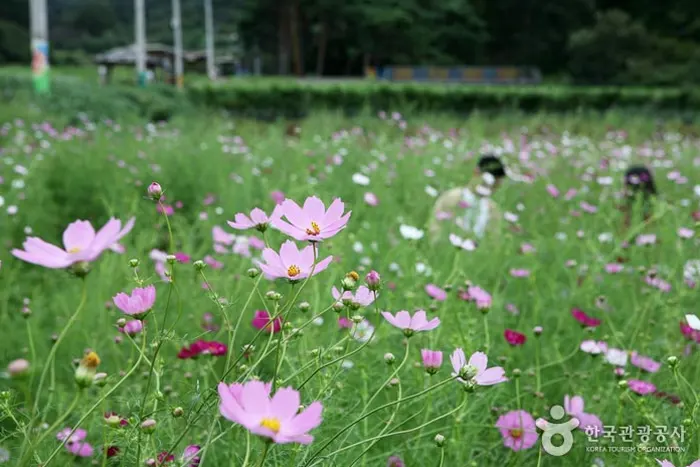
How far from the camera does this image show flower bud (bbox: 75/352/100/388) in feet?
1.59

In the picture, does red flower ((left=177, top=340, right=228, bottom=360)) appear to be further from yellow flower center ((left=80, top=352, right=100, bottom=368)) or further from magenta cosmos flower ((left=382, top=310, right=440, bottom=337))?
yellow flower center ((left=80, top=352, right=100, bottom=368))

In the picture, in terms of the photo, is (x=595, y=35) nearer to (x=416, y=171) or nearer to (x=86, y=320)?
(x=416, y=171)

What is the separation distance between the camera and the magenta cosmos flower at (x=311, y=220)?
0.67m

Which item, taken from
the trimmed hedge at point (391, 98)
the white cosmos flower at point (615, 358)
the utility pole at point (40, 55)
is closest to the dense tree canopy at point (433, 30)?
the trimmed hedge at point (391, 98)

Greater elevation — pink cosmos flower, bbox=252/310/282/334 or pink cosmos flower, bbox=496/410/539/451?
pink cosmos flower, bbox=252/310/282/334

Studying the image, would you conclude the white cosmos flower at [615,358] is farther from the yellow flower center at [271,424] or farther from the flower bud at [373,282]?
the yellow flower center at [271,424]

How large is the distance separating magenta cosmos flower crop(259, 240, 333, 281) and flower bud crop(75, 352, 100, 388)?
193mm

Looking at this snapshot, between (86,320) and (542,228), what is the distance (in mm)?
2072

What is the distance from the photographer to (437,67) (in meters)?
27.8

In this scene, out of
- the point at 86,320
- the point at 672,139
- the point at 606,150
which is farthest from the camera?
the point at 672,139

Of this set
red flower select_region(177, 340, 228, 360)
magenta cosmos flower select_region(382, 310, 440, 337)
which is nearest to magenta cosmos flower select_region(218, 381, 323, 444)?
magenta cosmos flower select_region(382, 310, 440, 337)

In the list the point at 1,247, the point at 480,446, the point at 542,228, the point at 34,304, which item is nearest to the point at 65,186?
the point at 1,247

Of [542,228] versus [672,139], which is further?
[672,139]

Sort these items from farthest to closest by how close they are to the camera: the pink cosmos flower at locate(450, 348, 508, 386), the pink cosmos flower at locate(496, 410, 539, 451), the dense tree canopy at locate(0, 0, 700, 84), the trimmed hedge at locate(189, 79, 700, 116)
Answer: the dense tree canopy at locate(0, 0, 700, 84)
the trimmed hedge at locate(189, 79, 700, 116)
the pink cosmos flower at locate(496, 410, 539, 451)
the pink cosmos flower at locate(450, 348, 508, 386)
